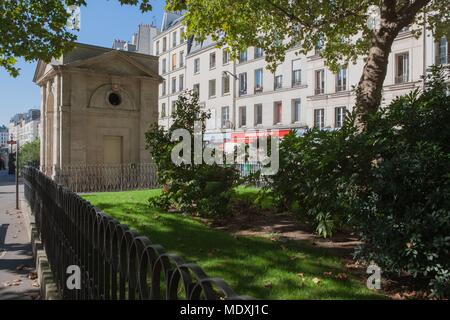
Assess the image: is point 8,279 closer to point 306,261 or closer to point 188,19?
point 306,261

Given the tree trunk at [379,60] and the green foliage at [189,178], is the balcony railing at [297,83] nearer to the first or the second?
the green foliage at [189,178]

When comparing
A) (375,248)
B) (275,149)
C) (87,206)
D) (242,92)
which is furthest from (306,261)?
(242,92)

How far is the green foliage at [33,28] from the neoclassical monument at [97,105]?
6459mm

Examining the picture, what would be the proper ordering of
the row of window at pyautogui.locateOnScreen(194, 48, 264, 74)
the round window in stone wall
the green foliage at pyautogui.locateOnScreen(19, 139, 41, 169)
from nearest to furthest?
the round window in stone wall
the green foliage at pyautogui.locateOnScreen(19, 139, 41, 169)
the row of window at pyautogui.locateOnScreen(194, 48, 264, 74)

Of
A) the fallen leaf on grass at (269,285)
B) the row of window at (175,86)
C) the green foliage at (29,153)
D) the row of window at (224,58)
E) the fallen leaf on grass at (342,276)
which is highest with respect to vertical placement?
the row of window at (224,58)

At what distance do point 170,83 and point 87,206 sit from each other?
53.3m

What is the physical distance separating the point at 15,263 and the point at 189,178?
13.1 feet

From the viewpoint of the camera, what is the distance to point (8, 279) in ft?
18.0

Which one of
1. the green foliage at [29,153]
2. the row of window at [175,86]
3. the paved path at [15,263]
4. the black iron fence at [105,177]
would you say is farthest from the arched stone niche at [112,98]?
the row of window at [175,86]

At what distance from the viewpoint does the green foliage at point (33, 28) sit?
10734 mm

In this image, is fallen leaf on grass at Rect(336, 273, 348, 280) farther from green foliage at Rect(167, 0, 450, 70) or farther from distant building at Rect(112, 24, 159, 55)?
distant building at Rect(112, 24, 159, 55)

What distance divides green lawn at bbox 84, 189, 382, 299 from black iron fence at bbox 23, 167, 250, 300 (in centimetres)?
143

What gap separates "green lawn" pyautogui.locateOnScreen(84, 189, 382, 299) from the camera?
4.36 m

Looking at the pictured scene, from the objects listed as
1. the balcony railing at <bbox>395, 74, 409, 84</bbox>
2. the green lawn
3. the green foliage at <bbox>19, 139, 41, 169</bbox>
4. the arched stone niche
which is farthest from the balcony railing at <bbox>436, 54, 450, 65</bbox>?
the green foliage at <bbox>19, 139, 41, 169</bbox>
